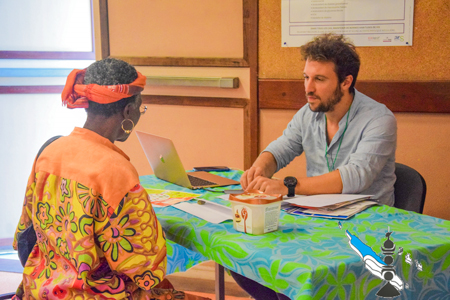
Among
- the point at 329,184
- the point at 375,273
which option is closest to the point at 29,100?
the point at 329,184

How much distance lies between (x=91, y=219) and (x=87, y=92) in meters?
0.36

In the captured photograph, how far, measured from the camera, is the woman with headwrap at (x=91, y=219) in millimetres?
1151

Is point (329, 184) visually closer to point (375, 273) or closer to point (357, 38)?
point (375, 273)

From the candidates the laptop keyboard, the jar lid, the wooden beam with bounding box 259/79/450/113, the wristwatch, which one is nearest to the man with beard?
the wristwatch

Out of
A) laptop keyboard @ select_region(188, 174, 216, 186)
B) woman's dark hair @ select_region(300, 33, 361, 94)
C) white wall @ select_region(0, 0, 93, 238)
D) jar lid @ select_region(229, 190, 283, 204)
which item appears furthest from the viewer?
white wall @ select_region(0, 0, 93, 238)

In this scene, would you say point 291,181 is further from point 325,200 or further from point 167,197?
point 167,197

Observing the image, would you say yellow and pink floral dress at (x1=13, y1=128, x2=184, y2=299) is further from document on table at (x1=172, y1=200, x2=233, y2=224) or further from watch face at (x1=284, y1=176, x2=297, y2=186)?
watch face at (x1=284, y1=176, x2=297, y2=186)

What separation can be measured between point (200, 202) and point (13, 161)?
218 centimetres

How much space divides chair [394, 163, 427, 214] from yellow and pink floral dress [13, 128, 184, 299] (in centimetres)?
111

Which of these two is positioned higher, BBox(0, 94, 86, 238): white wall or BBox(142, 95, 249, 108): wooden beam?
BBox(142, 95, 249, 108): wooden beam

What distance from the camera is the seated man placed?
174cm

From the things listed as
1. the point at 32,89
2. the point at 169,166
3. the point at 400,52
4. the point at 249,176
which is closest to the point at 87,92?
the point at 169,166

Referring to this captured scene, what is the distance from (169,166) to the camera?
1.92 m

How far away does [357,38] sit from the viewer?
2619mm
